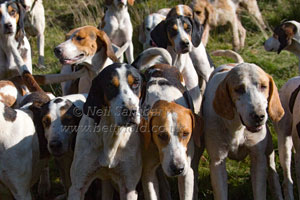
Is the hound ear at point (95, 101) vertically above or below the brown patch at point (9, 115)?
above

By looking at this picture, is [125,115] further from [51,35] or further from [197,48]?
[51,35]

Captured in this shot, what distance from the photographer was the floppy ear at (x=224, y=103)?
15.6 ft

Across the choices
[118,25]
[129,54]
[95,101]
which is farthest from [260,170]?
[118,25]

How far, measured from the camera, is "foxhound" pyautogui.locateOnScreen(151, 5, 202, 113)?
248 inches

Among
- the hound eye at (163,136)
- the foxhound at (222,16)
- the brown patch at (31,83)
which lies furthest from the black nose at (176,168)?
the foxhound at (222,16)

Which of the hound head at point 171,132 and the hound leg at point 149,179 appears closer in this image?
the hound head at point 171,132

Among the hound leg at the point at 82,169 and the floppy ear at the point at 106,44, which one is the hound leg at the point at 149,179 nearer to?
the hound leg at the point at 82,169

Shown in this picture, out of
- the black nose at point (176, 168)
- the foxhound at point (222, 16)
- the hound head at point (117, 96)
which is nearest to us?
the hound head at point (117, 96)

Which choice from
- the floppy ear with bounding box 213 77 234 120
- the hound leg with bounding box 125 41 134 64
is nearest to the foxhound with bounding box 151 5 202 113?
the floppy ear with bounding box 213 77 234 120

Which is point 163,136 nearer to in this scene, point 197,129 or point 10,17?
point 197,129

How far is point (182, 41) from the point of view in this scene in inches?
248

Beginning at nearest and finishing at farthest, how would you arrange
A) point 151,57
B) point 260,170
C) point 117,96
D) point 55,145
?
point 117,96
point 55,145
point 260,170
point 151,57

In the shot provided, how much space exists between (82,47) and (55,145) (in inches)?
68.3

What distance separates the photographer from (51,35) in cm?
1083
